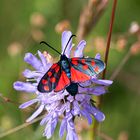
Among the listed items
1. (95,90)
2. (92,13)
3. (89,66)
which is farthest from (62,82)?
(92,13)

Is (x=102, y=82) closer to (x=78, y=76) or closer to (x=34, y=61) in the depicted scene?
(x=78, y=76)

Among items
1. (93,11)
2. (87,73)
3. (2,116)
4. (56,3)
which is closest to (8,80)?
(2,116)

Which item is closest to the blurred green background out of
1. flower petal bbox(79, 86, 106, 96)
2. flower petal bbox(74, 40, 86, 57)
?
flower petal bbox(74, 40, 86, 57)

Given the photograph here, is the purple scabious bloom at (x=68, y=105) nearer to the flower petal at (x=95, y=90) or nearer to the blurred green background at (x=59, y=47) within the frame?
the flower petal at (x=95, y=90)

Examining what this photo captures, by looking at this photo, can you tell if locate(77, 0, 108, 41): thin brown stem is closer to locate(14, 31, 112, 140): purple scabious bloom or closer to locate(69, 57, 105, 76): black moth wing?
locate(14, 31, 112, 140): purple scabious bloom

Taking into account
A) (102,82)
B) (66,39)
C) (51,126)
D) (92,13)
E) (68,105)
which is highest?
(92,13)

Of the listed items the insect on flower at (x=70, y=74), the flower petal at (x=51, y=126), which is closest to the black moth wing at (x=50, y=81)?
the insect on flower at (x=70, y=74)

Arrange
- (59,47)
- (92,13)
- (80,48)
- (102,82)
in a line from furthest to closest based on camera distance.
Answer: (59,47), (92,13), (80,48), (102,82)
